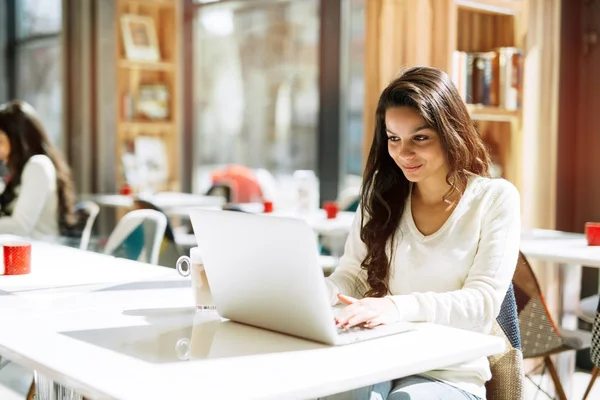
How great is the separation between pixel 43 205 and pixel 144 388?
3.25m

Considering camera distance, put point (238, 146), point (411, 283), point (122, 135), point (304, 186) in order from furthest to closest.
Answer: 1. point (238, 146)
2. point (122, 135)
3. point (304, 186)
4. point (411, 283)

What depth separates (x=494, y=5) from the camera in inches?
170

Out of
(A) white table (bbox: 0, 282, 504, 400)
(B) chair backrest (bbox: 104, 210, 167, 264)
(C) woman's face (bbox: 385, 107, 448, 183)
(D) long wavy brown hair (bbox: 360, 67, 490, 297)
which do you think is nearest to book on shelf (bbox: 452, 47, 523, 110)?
(B) chair backrest (bbox: 104, 210, 167, 264)

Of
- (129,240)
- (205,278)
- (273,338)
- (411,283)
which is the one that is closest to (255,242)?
(273,338)

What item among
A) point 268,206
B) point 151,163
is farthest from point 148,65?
point 268,206

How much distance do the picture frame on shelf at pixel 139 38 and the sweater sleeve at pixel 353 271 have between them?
5271 mm

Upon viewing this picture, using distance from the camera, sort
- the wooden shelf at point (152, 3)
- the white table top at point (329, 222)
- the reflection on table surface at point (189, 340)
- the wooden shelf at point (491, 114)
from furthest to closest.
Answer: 1. the wooden shelf at point (152, 3)
2. the wooden shelf at point (491, 114)
3. the white table top at point (329, 222)
4. the reflection on table surface at point (189, 340)

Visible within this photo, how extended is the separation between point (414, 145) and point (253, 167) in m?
6.16

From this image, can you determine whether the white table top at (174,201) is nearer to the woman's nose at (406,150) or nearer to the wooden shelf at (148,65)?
the wooden shelf at (148,65)

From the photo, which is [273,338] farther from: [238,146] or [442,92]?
[238,146]

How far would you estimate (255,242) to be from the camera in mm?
1534

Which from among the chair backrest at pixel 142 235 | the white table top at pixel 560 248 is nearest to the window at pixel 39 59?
the chair backrest at pixel 142 235

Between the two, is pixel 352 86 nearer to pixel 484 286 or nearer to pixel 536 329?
pixel 536 329

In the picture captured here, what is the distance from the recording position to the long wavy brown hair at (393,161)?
1.90m
